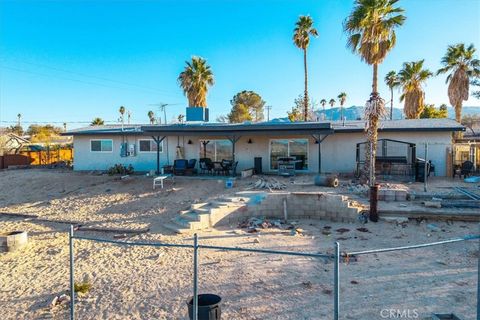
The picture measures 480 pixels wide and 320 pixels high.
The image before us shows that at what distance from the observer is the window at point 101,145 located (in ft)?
71.4

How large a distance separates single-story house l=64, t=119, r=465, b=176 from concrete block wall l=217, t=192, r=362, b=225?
551cm

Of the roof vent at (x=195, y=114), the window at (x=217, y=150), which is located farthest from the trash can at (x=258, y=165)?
the roof vent at (x=195, y=114)

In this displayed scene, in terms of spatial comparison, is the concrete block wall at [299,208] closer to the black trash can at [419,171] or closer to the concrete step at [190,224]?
the concrete step at [190,224]

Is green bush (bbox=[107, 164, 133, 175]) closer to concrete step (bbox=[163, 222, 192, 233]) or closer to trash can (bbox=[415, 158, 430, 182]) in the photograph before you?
concrete step (bbox=[163, 222, 192, 233])

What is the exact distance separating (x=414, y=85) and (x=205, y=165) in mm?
20961

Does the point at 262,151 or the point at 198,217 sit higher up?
the point at 262,151

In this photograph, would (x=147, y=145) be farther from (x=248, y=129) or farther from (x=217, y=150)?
(x=248, y=129)

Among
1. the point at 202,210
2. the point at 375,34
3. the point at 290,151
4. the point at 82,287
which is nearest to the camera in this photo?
the point at 82,287

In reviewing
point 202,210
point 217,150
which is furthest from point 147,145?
point 202,210

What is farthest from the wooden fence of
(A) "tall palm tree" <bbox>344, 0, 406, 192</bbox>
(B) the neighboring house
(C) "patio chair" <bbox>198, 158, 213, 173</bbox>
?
(A) "tall palm tree" <bbox>344, 0, 406, 192</bbox>

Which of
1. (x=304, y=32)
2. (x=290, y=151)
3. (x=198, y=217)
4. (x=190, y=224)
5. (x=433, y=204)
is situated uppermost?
(x=304, y=32)

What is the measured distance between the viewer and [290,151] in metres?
19.3

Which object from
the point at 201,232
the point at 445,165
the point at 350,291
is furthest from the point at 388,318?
the point at 445,165

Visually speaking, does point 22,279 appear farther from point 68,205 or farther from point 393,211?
point 393,211
